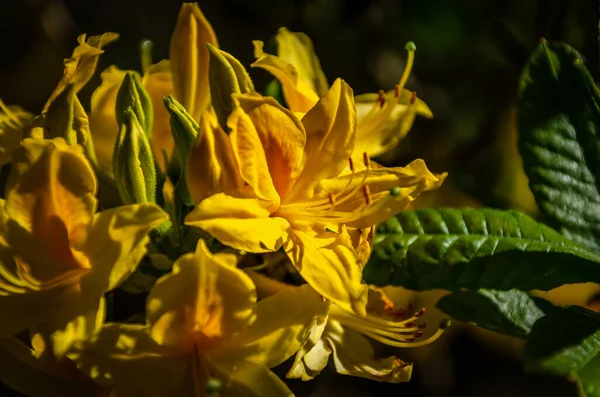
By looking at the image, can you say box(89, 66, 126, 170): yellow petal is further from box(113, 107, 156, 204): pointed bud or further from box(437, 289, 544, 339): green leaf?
box(437, 289, 544, 339): green leaf

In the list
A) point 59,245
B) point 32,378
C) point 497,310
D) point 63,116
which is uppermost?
point 63,116

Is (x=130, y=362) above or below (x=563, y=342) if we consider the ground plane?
below

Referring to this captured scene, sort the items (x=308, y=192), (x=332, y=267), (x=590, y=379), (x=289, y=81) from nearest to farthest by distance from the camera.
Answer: (x=590, y=379)
(x=332, y=267)
(x=308, y=192)
(x=289, y=81)

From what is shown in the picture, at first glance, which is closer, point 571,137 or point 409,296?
point 571,137

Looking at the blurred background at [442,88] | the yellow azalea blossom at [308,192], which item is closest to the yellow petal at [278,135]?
the yellow azalea blossom at [308,192]

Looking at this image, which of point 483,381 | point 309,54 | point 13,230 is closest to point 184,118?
point 13,230

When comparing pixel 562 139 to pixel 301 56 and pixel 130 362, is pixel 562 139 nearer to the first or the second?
pixel 301 56

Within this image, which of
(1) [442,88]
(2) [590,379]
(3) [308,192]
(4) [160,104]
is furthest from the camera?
(1) [442,88]

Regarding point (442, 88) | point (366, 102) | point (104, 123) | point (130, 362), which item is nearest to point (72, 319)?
point (130, 362)

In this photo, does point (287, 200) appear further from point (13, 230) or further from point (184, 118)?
point (13, 230)
